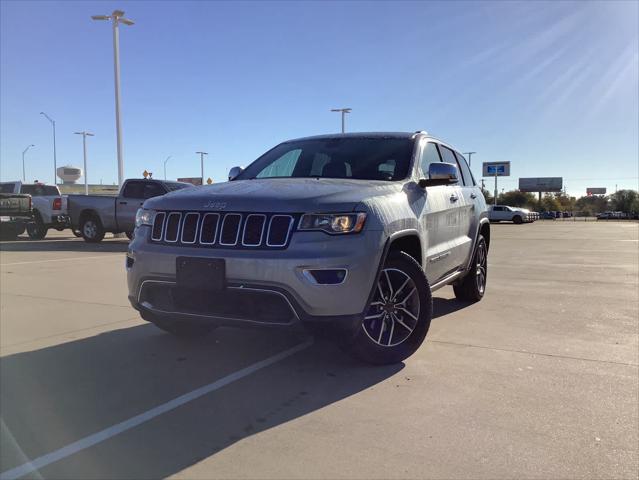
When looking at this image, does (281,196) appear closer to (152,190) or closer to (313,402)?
(313,402)

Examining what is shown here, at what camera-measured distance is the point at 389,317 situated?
404 cm

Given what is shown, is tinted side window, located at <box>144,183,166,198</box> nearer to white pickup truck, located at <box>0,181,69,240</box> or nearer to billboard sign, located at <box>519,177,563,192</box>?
white pickup truck, located at <box>0,181,69,240</box>

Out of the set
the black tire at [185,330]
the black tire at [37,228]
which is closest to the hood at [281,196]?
the black tire at [185,330]

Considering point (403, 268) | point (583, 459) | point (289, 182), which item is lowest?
point (583, 459)

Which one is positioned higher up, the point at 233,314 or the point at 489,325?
the point at 233,314

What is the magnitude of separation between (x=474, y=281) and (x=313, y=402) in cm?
379

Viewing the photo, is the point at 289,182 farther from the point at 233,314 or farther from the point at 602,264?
the point at 602,264

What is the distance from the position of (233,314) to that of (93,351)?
169 centimetres

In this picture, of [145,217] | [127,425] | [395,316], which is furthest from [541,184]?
[127,425]

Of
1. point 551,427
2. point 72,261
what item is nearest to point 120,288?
point 72,261

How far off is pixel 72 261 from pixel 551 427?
1032 cm

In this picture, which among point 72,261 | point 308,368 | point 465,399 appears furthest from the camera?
point 72,261

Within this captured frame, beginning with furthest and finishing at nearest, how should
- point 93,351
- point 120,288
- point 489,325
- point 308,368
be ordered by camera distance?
point 120,288
point 489,325
point 93,351
point 308,368

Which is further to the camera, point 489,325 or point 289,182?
point 489,325
